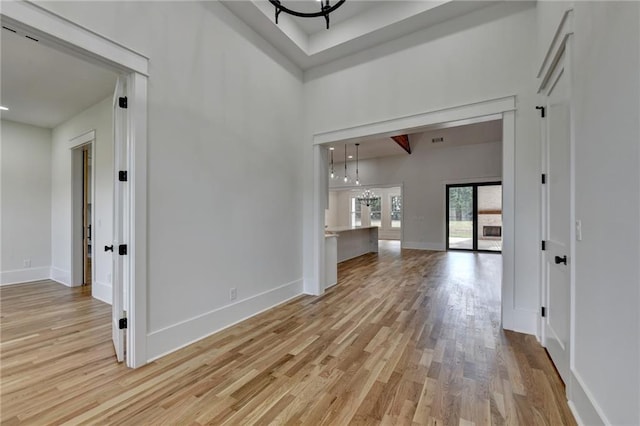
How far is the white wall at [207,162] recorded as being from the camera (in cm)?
236

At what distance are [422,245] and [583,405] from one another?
26.4ft

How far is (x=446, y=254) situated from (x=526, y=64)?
6300 mm

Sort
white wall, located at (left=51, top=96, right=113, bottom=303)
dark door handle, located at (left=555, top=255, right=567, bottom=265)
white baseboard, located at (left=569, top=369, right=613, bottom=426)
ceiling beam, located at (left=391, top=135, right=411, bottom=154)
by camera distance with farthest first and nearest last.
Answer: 1. ceiling beam, located at (left=391, top=135, right=411, bottom=154)
2. white wall, located at (left=51, top=96, right=113, bottom=303)
3. dark door handle, located at (left=555, top=255, right=567, bottom=265)
4. white baseboard, located at (left=569, top=369, right=613, bottom=426)

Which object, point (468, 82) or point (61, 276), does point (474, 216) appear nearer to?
point (468, 82)

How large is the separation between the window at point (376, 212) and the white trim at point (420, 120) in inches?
392

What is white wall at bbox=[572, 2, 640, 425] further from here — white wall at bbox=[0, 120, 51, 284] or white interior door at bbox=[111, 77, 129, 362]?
white wall at bbox=[0, 120, 51, 284]

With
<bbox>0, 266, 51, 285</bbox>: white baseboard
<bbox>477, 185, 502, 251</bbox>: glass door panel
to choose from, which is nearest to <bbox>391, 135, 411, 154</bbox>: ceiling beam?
<bbox>477, 185, 502, 251</bbox>: glass door panel

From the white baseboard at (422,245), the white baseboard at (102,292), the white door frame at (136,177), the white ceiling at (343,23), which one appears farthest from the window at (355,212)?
the white door frame at (136,177)

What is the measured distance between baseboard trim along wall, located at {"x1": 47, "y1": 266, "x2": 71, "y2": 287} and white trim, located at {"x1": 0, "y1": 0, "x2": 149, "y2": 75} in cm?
442

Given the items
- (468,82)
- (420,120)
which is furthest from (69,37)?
(468,82)

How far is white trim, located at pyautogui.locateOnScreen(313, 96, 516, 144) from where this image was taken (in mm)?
2982

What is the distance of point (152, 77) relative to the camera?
7.74 ft

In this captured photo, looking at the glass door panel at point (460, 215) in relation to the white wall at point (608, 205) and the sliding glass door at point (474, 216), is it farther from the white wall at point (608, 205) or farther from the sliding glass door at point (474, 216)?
the white wall at point (608, 205)

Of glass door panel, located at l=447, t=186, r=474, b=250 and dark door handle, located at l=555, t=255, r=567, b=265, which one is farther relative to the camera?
glass door panel, located at l=447, t=186, r=474, b=250
